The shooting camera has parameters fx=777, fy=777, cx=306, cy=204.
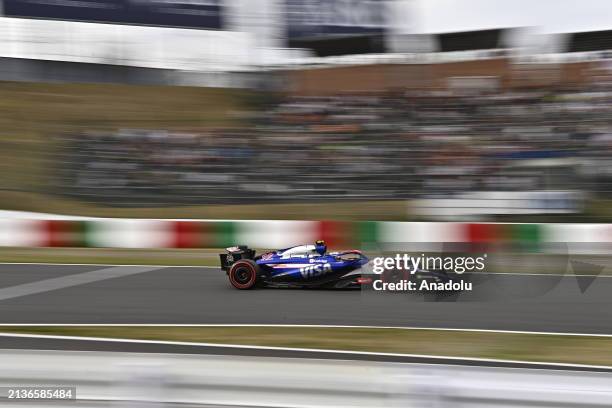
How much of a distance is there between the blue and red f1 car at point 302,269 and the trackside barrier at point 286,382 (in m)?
4.85

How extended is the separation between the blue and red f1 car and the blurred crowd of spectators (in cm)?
508

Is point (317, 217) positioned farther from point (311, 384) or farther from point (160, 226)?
point (311, 384)

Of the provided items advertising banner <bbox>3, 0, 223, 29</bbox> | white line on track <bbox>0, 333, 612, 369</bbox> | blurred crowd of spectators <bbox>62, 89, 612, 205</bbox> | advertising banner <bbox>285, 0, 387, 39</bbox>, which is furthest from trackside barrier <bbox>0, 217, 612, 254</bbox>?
advertising banner <bbox>285, 0, 387, 39</bbox>

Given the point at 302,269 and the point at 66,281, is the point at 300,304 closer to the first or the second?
the point at 302,269

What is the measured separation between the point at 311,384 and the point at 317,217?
10.8 meters

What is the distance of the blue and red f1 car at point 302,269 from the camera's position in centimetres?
845

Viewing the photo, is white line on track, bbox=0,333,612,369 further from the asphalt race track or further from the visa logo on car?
the visa logo on car

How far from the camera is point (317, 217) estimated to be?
14.2m

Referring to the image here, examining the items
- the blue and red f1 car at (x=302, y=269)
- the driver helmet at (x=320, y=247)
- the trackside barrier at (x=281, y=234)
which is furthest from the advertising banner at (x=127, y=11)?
the driver helmet at (x=320, y=247)

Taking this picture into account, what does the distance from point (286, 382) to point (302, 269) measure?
5.05 meters

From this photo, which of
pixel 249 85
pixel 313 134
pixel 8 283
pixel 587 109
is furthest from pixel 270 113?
pixel 8 283

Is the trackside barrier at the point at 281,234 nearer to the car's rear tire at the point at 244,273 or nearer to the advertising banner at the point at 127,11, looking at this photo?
the car's rear tire at the point at 244,273

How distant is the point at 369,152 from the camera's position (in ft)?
47.5

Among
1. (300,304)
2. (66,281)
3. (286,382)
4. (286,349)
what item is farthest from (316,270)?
(286,382)
